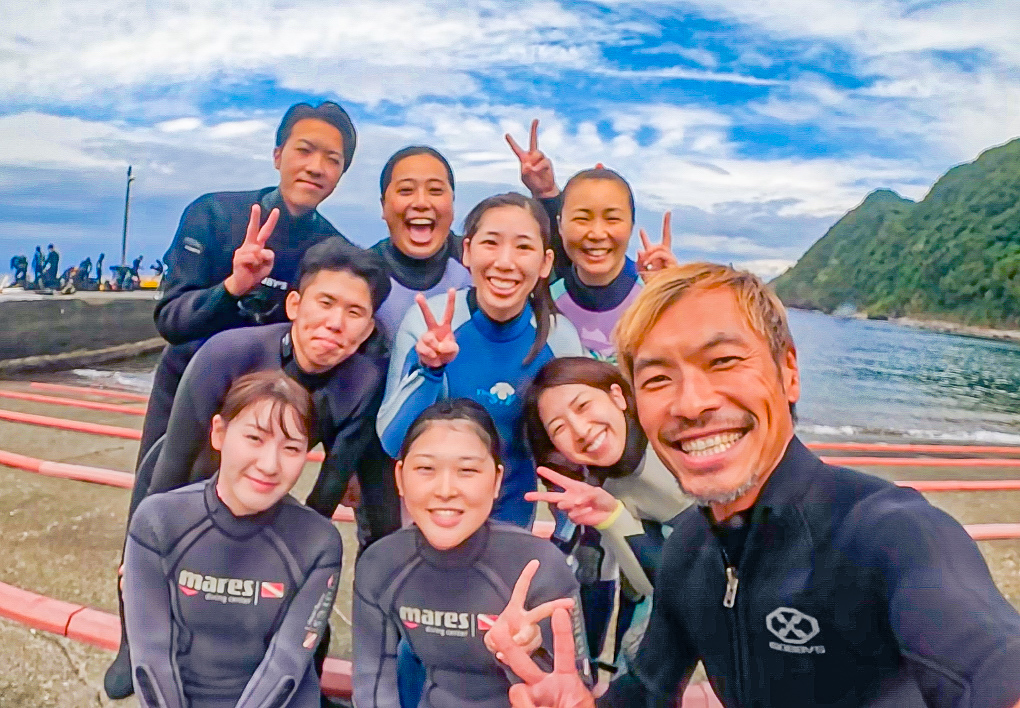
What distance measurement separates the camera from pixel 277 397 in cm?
179

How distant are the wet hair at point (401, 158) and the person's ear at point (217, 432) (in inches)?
28.5

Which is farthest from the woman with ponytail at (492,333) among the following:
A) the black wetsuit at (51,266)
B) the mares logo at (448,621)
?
the black wetsuit at (51,266)

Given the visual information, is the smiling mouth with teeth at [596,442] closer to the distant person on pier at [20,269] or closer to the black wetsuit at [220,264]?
the black wetsuit at [220,264]

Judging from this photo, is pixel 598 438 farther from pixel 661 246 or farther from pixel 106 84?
pixel 106 84

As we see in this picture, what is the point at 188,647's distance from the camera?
1.88m

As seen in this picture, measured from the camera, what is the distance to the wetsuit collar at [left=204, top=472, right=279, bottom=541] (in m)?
1.86

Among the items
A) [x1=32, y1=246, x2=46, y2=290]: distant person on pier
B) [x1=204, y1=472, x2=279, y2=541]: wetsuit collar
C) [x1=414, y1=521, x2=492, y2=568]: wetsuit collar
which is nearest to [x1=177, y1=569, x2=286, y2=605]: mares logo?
[x1=204, y1=472, x2=279, y2=541]: wetsuit collar

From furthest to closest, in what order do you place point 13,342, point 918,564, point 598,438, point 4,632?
point 13,342
point 4,632
point 598,438
point 918,564

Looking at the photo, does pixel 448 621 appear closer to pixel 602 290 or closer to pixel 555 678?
pixel 555 678

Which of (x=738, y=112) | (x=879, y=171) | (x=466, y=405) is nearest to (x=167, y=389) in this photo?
(x=466, y=405)

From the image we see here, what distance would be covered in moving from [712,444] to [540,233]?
2.13 ft

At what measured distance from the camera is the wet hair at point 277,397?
1793mm

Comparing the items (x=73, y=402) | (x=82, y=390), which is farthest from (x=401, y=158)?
(x=73, y=402)

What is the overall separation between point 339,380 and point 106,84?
3.79 ft
